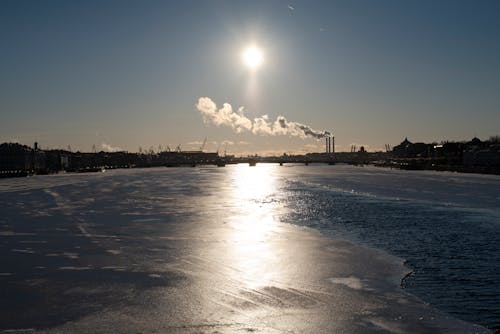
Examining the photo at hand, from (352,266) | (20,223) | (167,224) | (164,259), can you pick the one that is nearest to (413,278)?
(352,266)

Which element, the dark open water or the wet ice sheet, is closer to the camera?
the wet ice sheet

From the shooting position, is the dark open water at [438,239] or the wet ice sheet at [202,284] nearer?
the wet ice sheet at [202,284]

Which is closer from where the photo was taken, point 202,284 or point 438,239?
point 202,284

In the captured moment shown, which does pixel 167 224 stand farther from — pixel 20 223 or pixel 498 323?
pixel 498 323

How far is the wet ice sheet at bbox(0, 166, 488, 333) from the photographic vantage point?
1049 cm

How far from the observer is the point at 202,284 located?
45.3 feet

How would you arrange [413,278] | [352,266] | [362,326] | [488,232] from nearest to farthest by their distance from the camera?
1. [362,326]
2. [413,278]
3. [352,266]
4. [488,232]

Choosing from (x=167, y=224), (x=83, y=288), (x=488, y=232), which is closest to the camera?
(x=83, y=288)

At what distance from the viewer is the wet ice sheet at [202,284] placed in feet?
34.4

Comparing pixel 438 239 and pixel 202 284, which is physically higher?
pixel 202 284

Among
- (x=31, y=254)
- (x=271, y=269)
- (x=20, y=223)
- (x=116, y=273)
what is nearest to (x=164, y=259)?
(x=116, y=273)

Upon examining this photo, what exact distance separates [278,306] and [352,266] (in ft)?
18.5

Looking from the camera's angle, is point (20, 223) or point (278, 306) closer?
point (278, 306)

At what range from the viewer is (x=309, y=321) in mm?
10508
